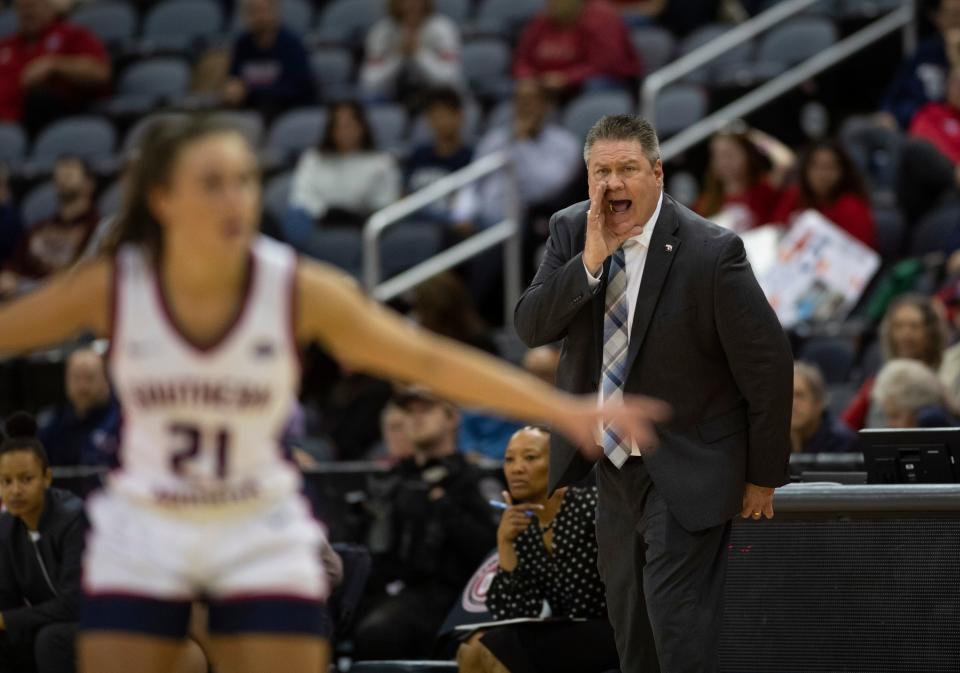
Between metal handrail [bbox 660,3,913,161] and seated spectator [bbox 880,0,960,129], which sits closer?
seated spectator [bbox 880,0,960,129]

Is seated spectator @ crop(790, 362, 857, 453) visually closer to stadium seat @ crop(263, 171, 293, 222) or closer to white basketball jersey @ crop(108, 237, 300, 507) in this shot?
white basketball jersey @ crop(108, 237, 300, 507)

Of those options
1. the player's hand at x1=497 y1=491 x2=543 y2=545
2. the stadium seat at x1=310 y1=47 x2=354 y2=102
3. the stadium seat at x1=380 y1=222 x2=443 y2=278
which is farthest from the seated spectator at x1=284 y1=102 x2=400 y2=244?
the player's hand at x1=497 y1=491 x2=543 y2=545

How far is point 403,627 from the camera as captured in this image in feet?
23.6

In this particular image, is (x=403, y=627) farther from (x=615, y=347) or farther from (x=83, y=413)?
(x=83, y=413)

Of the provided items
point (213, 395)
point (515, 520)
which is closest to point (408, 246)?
point (515, 520)

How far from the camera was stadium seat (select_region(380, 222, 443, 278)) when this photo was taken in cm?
1047

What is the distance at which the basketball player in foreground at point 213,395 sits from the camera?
→ 11.0 feet

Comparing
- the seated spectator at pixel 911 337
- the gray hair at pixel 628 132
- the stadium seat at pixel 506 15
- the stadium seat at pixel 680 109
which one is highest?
the stadium seat at pixel 506 15

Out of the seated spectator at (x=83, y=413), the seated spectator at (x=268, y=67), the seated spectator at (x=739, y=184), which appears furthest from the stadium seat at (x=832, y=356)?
the seated spectator at (x=268, y=67)

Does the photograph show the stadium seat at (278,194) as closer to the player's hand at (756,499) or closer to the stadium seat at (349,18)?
the stadium seat at (349,18)

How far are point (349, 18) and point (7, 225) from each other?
3170 millimetres

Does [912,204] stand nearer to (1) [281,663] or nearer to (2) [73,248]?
(2) [73,248]

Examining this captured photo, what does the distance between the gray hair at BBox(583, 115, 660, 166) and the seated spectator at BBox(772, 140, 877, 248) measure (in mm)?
4512

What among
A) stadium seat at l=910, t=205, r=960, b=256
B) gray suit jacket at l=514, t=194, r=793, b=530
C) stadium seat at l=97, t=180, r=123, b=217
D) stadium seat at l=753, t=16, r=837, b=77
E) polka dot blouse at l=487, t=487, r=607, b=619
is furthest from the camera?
stadium seat at l=97, t=180, r=123, b=217
